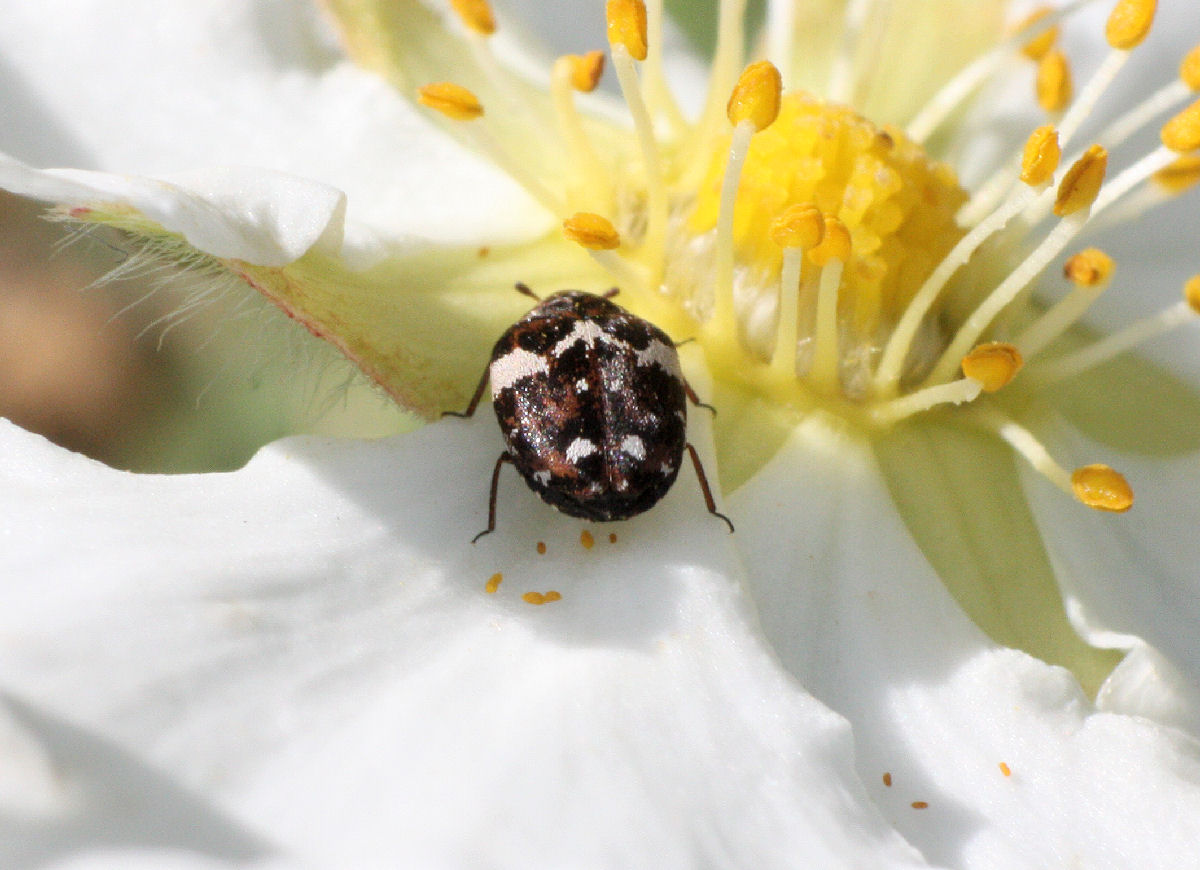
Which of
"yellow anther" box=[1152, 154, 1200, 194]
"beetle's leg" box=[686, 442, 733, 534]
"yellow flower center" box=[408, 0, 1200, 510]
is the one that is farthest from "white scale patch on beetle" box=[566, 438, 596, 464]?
"yellow anther" box=[1152, 154, 1200, 194]

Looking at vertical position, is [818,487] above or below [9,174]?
below

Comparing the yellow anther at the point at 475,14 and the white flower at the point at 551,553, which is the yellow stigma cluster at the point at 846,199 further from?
the yellow anther at the point at 475,14

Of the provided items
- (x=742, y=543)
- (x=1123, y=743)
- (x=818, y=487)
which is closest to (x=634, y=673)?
(x=742, y=543)

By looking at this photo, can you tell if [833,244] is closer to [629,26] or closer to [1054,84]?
[629,26]

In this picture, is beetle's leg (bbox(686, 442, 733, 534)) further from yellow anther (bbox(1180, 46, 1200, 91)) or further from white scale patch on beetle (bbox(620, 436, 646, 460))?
yellow anther (bbox(1180, 46, 1200, 91))

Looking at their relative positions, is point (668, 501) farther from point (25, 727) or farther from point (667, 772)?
point (25, 727)
